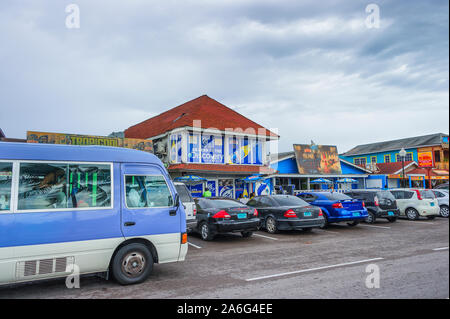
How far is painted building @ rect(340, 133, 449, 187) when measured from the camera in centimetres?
3904

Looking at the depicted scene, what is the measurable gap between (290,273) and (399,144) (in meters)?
44.3

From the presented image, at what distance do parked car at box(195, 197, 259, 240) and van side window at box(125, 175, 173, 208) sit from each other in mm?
4419

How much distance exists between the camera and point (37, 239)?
510 cm

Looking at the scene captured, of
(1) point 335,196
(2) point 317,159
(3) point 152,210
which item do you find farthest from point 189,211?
(2) point 317,159

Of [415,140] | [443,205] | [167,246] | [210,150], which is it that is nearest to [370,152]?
[415,140]

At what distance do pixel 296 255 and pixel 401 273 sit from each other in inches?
104

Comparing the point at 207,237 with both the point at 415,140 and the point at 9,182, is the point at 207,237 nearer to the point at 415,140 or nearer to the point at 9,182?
the point at 9,182

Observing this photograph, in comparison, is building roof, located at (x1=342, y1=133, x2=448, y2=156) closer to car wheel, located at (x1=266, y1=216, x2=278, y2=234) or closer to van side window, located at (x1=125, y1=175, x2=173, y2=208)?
car wheel, located at (x1=266, y1=216, x2=278, y2=234)

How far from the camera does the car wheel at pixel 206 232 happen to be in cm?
1090

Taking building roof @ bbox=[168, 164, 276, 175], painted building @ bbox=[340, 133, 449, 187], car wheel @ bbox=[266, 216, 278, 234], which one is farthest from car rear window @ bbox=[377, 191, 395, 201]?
painted building @ bbox=[340, 133, 449, 187]

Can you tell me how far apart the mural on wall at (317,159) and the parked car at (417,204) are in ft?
30.8

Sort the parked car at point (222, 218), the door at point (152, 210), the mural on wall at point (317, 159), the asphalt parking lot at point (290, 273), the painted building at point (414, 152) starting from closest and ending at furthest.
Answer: the asphalt parking lot at point (290, 273) < the door at point (152, 210) < the parked car at point (222, 218) < the mural on wall at point (317, 159) < the painted building at point (414, 152)

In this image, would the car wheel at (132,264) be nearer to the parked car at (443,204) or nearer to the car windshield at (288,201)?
the car windshield at (288,201)

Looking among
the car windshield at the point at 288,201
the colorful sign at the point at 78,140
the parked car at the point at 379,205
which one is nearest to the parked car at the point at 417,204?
the parked car at the point at 379,205
